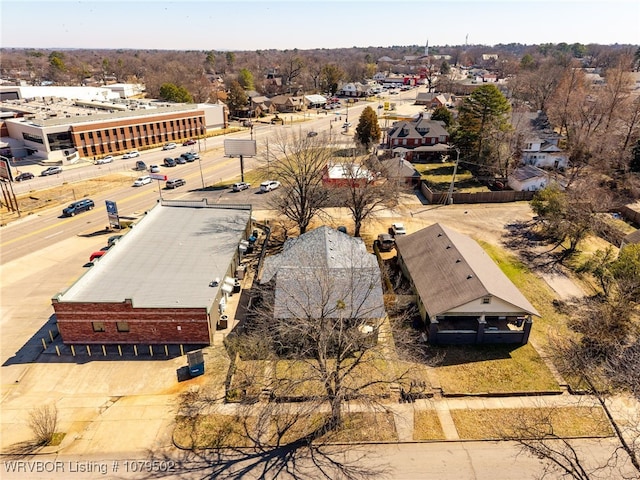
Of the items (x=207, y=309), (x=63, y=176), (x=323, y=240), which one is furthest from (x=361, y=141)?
(x=207, y=309)

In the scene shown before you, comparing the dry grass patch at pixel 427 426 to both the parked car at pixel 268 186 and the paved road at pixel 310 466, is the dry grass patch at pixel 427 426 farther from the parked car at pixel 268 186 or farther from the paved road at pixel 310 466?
the parked car at pixel 268 186

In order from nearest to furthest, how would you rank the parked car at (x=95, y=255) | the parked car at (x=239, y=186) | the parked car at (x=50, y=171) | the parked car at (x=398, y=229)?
the parked car at (x=95, y=255)
the parked car at (x=398, y=229)
the parked car at (x=239, y=186)
the parked car at (x=50, y=171)

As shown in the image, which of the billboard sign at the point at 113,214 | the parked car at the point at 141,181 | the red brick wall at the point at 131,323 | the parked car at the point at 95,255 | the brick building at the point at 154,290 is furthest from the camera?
the parked car at the point at 141,181

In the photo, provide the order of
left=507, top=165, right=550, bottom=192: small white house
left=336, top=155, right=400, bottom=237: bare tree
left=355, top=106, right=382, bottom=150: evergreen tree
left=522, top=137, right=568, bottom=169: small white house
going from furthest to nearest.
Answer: left=355, top=106, right=382, bottom=150: evergreen tree → left=522, top=137, right=568, bottom=169: small white house → left=507, top=165, right=550, bottom=192: small white house → left=336, top=155, right=400, bottom=237: bare tree

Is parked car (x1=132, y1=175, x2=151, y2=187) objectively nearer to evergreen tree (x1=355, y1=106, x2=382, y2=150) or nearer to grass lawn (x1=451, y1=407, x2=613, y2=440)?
evergreen tree (x1=355, y1=106, x2=382, y2=150)

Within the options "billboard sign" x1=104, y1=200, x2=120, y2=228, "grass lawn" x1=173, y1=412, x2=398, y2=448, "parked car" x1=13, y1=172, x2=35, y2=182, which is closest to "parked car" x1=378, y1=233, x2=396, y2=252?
"grass lawn" x1=173, y1=412, x2=398, y2=448

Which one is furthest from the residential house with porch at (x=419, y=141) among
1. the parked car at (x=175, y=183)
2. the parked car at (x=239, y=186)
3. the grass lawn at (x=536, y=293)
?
the parked car at (x=175, y=183)
